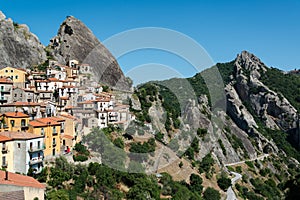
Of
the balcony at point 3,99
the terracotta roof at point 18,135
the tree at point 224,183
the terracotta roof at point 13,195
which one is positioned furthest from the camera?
the tree at point 224,183

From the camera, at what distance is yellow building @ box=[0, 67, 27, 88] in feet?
130

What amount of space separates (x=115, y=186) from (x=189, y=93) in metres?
59.0

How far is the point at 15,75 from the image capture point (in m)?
40.0

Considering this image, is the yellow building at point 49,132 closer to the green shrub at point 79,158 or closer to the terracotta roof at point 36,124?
the terracotta roof at point 36,124

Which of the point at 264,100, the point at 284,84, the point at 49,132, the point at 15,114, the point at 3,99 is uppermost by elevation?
the point at 284,84

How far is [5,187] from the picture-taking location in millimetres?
18266

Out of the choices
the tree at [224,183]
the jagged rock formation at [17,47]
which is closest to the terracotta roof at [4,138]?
the jagged rock formation at [17,47]

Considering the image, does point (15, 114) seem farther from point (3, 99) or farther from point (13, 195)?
point (13, 195)

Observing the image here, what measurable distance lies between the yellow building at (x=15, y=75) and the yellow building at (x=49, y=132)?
35.3ft

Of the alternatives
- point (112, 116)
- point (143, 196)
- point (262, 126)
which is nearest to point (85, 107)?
point (112, 116)

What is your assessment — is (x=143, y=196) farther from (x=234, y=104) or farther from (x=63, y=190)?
(x=234, y=104)

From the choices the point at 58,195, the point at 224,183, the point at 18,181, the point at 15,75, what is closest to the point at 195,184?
the point at 224,183

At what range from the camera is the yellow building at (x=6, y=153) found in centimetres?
2509

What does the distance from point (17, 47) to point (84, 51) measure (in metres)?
12.5
